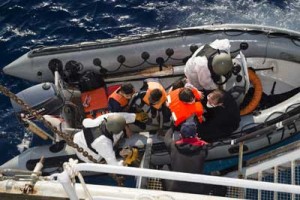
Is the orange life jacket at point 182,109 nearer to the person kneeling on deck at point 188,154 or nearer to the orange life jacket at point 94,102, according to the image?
the person kneeling on deck at point 188,154

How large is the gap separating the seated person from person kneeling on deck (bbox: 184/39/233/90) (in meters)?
0.30

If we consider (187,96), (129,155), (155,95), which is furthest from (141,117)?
(187,96)

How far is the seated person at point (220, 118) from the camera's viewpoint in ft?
19.5

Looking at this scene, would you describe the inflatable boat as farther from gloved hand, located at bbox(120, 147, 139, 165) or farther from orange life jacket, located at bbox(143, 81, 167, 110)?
gloved hand, located at bbox(120, 147, 139, 165)

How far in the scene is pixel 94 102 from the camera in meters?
7.50

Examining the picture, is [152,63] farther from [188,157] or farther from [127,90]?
[188,157]

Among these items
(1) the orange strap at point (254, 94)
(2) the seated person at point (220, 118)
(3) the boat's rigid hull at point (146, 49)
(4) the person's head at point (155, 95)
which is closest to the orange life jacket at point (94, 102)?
(3) the boat's rigid hull at point (146, 49)

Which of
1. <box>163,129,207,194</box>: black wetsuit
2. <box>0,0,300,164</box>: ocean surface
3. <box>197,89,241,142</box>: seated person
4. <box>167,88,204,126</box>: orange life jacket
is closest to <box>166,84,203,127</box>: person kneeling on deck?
<box>167,88,204,126</box>: orange life jacket

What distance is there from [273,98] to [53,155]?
361 centimetres

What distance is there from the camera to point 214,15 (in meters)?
9.48

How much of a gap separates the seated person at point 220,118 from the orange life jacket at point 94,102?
6.22ft

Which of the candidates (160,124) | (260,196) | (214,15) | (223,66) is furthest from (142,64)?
(260,196)

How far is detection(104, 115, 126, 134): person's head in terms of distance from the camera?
5.75m

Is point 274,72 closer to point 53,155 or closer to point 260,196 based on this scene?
point 260,196
